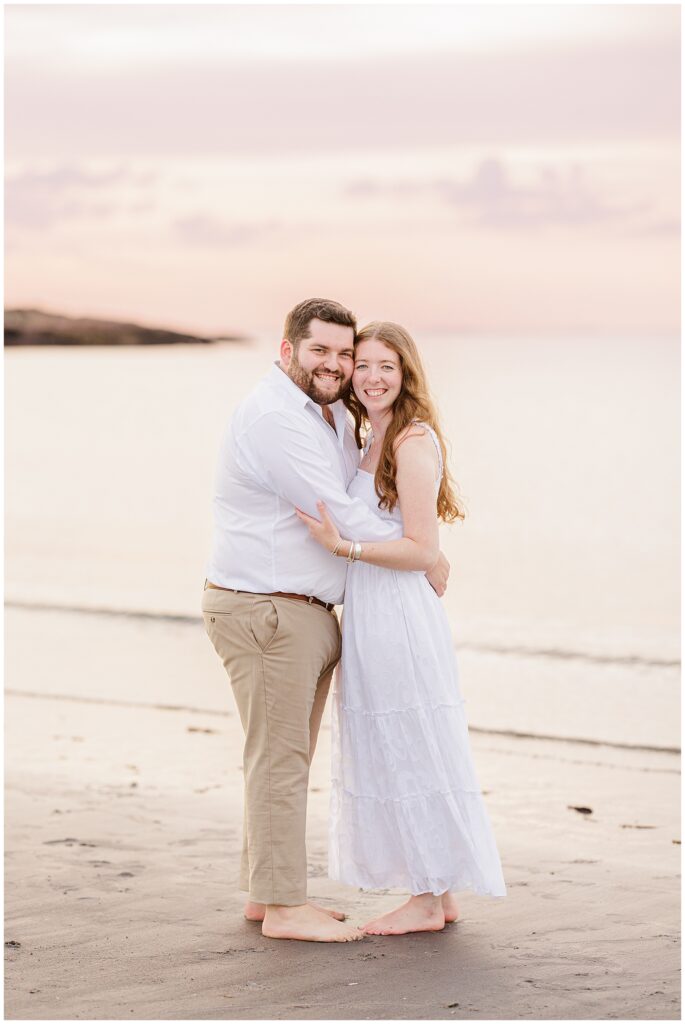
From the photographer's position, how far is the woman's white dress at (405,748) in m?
4.55

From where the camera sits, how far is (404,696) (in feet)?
15.0

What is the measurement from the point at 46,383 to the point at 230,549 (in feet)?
249

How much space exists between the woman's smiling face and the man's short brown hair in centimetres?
10

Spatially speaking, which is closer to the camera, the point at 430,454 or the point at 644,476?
the point at 430,454

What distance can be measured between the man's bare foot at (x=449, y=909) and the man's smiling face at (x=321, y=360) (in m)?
1.77

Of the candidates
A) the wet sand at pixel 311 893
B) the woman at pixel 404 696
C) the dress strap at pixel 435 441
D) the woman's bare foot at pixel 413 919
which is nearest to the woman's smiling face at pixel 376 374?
the woman at pixel 404 696

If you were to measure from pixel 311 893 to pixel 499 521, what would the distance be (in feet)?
68.7

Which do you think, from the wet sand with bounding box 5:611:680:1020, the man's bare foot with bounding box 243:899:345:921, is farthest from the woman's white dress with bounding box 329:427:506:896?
the wet sand with bounding box 5:611:680:1020

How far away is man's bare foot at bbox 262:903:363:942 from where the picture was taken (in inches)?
175

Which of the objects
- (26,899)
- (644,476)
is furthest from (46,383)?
(26,899)

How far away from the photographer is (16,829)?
5625mm

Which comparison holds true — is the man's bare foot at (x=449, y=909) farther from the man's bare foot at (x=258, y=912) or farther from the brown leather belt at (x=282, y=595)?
the brown leather belt at (x=282, y=595)

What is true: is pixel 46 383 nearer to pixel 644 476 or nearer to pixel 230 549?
pixel 644 476

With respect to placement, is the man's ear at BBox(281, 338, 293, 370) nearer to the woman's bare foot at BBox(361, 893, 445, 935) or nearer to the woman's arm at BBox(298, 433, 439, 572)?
the woman's arm at BBox(298, 433, 439, 572)
